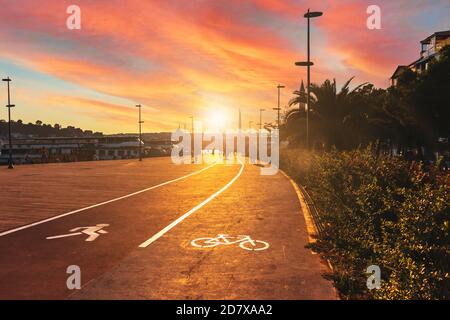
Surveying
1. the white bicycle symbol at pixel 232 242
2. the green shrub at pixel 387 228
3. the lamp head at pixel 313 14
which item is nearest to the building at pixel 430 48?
the lamp head at pixel 313 14

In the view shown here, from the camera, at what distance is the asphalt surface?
6547 mm

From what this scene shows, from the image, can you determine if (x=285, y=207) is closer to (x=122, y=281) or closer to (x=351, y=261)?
(x=351, y=261)

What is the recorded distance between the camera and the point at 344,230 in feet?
30.0

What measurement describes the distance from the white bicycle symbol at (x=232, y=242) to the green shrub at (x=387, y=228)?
124 centimetres

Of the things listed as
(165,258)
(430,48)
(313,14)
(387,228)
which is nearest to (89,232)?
(165,258)

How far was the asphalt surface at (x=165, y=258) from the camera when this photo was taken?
6547mm

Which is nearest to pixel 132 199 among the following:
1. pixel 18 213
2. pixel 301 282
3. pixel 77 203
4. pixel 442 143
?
pixel 77 203

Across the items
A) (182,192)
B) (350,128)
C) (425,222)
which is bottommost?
(182,192)

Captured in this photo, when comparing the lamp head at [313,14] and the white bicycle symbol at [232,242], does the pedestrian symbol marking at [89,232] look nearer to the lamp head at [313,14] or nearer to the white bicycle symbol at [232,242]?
the white bicycle symbol at [232,242]

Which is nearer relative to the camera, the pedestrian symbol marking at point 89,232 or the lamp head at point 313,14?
the pedestrian symbol marking at point 89,232

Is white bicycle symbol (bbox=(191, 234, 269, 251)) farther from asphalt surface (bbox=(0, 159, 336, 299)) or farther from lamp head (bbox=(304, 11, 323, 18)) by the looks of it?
lamp head (bbox=(304, 11, 323, 18))

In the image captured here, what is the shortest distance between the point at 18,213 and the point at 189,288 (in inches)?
391

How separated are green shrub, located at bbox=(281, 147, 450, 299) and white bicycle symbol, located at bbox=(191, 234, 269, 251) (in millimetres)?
1237

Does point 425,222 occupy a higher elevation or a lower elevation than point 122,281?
higher
